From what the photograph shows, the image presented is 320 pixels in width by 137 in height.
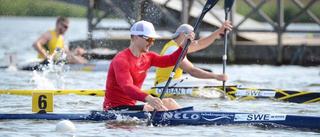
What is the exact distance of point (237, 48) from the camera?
18.5 m

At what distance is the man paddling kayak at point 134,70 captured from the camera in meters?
7.53

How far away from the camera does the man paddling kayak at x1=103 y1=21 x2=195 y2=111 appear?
24.7 ft

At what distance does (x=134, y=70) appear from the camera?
25.8 ft

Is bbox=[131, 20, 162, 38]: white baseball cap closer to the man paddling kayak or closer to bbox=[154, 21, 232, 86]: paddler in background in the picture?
the man paddling kayak

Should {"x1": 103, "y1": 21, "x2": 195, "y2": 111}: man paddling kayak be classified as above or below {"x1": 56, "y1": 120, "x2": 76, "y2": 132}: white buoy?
above

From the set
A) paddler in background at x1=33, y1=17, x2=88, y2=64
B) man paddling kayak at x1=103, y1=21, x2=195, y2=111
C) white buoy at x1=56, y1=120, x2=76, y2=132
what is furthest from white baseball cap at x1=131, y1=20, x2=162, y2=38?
paddler in background at x1=33, y1=17, x2=88, y2=64

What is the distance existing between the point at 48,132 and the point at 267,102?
167 inches

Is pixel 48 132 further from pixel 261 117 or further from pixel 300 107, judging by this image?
pixel 300 107

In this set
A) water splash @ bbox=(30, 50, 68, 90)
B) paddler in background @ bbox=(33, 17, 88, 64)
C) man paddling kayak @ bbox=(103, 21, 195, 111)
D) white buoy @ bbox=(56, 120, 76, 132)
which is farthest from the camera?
paddler in background @ bbox=(33, 17, 88, 64)

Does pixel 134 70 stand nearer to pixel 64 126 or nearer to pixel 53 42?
pixel 64 126

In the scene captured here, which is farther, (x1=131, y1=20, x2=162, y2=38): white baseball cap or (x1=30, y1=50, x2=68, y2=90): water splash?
(x1=30, y1=50, x2=68, y2=90): water splash

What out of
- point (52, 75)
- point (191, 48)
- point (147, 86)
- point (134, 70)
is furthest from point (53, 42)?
point (134, 70)

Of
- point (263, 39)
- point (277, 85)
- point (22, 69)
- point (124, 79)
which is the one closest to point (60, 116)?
point (124, 79)

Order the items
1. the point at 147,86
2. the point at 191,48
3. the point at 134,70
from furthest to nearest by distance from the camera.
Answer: the point at 147,86
the point at 191,48
the point at 134,70
